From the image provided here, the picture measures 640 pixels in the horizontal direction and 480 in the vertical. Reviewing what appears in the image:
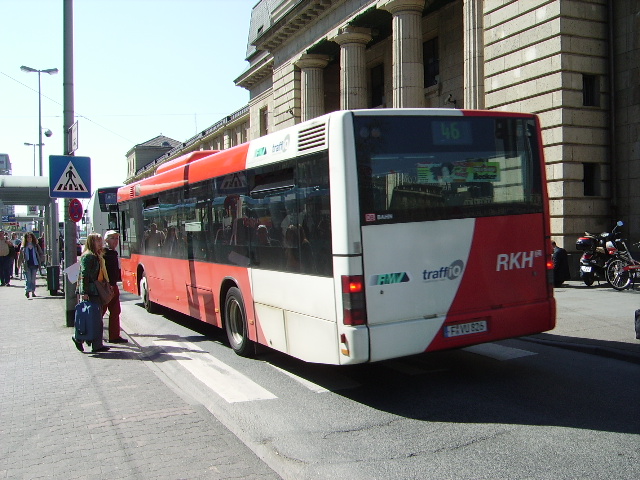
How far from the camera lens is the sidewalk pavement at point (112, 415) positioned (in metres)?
4.61

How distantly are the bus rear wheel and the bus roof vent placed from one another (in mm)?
2547

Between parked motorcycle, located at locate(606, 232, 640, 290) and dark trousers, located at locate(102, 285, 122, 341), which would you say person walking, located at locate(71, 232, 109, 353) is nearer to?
dark trousers, located at locate(102, 285, 122, 341)

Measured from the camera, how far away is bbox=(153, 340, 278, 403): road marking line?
21.5 ft

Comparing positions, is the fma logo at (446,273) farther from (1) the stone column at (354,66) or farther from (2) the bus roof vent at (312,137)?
(1) the stone column at (354,66)

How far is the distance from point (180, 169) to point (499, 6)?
12.8m

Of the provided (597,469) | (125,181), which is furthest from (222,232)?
(125,181)

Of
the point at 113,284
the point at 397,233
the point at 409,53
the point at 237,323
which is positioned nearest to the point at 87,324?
the point at 113,284

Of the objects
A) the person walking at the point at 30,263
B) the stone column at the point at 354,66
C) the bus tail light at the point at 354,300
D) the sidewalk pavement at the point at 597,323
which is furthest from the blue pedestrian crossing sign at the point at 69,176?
the stone column at the point at 354,66

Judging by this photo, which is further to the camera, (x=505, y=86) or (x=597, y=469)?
(x=505, y=86)

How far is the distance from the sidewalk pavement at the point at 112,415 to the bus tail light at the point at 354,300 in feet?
4.78

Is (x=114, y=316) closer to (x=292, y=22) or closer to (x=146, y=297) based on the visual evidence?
(x=146, y=297)

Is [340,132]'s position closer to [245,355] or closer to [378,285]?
[378,285]

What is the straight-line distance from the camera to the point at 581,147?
1748 centimetres

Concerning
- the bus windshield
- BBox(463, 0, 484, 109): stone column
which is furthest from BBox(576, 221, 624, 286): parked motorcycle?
the bus windshield
